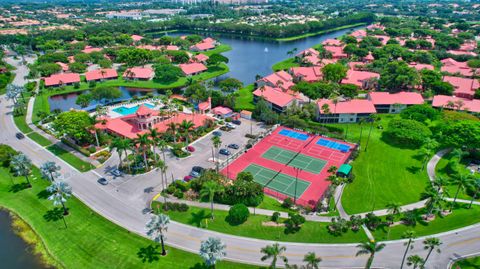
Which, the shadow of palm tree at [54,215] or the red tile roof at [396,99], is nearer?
the shadow of palm tree at [54,215]

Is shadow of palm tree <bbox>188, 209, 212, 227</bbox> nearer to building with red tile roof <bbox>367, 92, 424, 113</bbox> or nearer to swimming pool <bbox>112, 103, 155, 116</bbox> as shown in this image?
swimming pool <bbox>112, 103, 155, 116</bbox>

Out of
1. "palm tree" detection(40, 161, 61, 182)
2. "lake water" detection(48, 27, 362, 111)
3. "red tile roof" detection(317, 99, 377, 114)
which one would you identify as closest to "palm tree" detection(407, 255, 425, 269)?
"red tile roof" detection(317, 99, 377, 114)

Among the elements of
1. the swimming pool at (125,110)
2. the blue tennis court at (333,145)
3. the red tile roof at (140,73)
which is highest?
the red tile roof at (140,73)

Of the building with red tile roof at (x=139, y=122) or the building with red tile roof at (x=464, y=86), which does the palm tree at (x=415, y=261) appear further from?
the building with red tile roof at (x=464, y=86)

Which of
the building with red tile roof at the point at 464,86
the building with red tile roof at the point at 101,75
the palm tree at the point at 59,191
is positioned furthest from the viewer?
the building with red tile roof at the point at 101,75

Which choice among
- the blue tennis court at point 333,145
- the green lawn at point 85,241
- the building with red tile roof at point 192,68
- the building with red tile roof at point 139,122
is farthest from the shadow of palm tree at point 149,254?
the building with red tile roof at point 192,68

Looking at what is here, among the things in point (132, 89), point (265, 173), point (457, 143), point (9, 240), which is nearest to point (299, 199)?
point (265, 173)

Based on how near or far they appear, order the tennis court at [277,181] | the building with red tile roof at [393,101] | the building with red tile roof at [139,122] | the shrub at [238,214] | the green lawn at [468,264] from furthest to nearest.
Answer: the building with red tile roof at [393,101] < the building with red tile roof at [139,122] < the tennis court at [277,181] < the shrub at [238,214] < the green lawn at [468,264]
